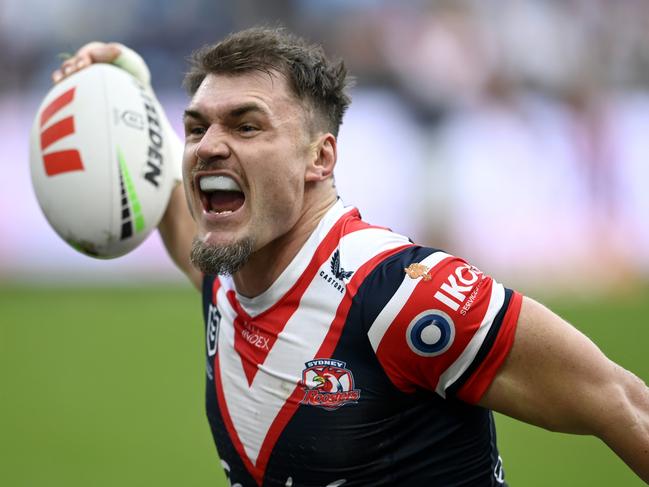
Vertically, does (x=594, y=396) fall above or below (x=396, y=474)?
above

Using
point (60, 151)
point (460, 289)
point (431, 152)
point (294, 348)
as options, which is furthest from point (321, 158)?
point (431, 152)

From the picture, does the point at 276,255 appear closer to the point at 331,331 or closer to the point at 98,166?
the point at 331,331

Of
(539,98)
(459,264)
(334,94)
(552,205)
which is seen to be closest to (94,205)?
(334,94)

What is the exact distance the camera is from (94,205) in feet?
12.3

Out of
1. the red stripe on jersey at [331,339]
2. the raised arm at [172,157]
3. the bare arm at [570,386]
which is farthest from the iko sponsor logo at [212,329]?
the bare arm at [570,386]

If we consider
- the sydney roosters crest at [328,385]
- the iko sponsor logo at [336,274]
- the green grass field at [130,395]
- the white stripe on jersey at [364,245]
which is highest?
the white stripe on jersey at [364,245]

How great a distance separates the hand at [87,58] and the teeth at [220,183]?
3.58 ft

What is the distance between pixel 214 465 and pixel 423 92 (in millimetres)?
8642

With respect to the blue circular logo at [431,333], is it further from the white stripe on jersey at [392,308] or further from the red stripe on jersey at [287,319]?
the red stripe on jersey at [287,319]

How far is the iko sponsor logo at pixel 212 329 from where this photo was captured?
364cm

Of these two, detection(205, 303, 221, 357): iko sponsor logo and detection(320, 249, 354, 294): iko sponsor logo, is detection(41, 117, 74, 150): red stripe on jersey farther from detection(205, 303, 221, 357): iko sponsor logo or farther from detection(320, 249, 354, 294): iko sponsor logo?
detection(320, 249, 354, 294): iko sponsor logo

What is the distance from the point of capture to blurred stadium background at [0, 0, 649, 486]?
12.4m

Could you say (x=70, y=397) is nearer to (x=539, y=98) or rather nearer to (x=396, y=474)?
(x=396, y=474)

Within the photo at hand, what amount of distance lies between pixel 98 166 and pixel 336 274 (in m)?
1.14
